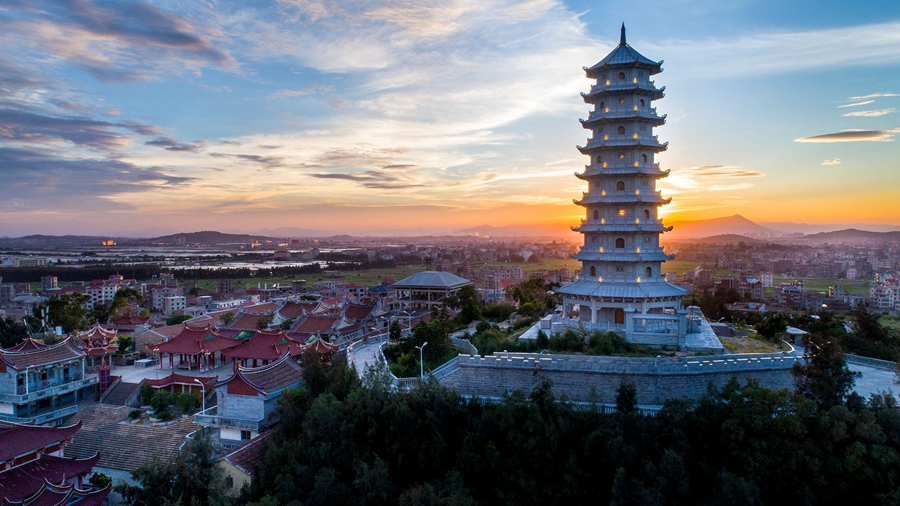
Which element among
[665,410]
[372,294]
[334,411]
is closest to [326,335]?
[334,411]

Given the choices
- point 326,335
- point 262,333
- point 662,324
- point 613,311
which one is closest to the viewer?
point 662,324

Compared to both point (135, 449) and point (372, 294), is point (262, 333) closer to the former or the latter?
point (135, 449)

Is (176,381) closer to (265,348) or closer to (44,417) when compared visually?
(265,348)

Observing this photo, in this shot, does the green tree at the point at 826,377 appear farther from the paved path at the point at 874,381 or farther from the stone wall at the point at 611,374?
the paved path at the point at 874,381

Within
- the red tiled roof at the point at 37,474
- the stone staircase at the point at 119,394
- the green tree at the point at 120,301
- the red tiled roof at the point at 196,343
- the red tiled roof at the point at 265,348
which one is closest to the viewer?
the red tiled roof at the point at 37,474

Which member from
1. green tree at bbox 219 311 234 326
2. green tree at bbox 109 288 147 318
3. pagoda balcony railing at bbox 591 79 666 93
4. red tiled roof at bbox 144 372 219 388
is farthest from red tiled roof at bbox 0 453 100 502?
green tree at bbox 109 288 147 318

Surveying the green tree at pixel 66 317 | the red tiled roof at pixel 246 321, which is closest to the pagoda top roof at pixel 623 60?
the red tiled roof at pixel 246 321

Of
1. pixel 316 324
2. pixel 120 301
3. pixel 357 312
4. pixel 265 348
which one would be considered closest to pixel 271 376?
pixel 265 348
